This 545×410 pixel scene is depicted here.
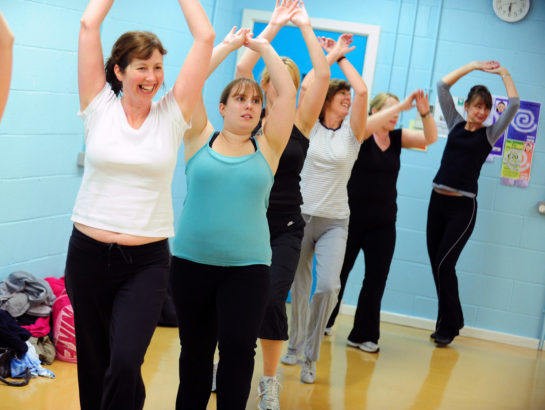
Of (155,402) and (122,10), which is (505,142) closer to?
(122,10)

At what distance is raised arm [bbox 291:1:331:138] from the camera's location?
123 inches

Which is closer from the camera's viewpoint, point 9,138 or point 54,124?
point 9,138

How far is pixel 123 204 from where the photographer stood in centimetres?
246

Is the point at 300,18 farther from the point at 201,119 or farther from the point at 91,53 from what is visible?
the point at 91,53

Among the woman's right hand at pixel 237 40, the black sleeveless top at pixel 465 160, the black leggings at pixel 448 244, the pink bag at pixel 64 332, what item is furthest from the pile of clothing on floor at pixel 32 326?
the black sleeveless top at pixel 465 160

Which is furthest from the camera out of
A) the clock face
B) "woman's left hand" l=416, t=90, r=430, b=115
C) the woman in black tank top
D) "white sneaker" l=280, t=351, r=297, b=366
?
the clock face

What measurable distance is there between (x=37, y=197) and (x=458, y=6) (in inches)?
139

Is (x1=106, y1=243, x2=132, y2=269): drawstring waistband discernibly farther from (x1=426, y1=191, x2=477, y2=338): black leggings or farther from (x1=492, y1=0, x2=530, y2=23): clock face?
(x1=492, y1=0, x2=530, y2=23): clock face

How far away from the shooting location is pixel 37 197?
4.04m

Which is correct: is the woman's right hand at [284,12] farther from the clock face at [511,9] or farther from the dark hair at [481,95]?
the clock face at [511,9]

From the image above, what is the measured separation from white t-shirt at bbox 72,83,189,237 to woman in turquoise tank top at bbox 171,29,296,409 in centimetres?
23

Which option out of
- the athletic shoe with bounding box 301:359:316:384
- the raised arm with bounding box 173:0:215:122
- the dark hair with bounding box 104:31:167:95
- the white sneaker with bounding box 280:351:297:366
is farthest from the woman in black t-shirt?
the dark hair with bounding box 104:31:167:95

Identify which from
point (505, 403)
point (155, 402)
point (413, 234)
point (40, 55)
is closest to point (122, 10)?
point (40, 55)

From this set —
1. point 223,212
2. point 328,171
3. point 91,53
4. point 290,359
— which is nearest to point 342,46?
point 328,171
